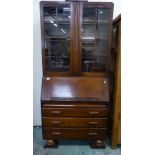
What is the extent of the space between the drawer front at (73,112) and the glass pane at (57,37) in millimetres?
499

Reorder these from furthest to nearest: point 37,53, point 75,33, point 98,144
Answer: point 37,53, point 98,144, point 75,33

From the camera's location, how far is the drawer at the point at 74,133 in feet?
8.02

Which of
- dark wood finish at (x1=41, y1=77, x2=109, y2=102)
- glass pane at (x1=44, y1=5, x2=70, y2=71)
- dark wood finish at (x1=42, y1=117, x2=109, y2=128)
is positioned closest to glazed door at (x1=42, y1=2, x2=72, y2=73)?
glass pane at (x1=44, y1=5, x2=70, y2=71)

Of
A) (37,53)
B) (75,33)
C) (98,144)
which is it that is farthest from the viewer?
(37,53)

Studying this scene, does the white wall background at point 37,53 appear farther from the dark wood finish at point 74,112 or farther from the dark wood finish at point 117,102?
the dark wood finish at point 74,112

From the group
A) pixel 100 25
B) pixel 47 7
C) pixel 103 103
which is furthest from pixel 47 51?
pixel 103 103

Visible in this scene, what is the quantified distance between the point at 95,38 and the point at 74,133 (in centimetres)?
119

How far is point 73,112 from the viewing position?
2412 millimetres

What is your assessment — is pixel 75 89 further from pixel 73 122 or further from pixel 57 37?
pixel 57 37

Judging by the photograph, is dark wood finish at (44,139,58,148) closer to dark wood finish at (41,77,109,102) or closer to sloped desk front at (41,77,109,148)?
sloped desk front at (41,77,109,148)

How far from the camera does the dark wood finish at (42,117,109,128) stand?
7.93ft

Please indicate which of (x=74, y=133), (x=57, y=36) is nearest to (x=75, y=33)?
(x=57, y=36)

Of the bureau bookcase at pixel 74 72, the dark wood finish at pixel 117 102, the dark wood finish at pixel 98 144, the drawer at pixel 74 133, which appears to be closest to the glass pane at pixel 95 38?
the bureau bookcase at pixel 74 72
